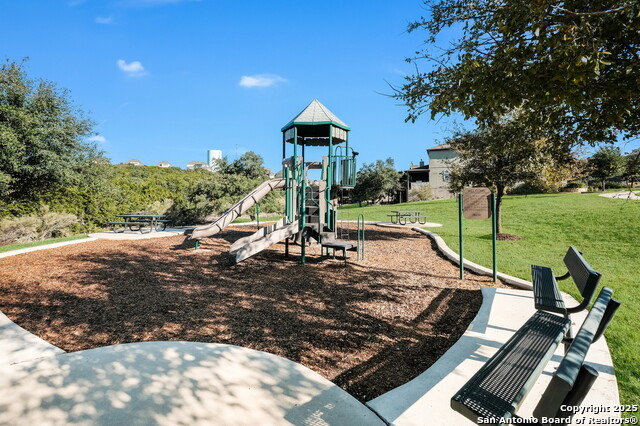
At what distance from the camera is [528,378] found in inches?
76.6

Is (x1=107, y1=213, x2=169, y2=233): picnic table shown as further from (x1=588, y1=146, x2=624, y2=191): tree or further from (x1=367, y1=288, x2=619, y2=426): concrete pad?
(x1=588, y1=146, x2=624, y2=191): tree

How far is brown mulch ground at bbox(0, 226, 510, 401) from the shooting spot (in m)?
3.79

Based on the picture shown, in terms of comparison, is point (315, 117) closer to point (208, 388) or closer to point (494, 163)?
point (494, 163)

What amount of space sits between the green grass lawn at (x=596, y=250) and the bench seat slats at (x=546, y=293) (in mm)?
761

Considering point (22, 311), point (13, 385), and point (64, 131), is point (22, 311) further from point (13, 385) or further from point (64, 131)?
point (64, 131)

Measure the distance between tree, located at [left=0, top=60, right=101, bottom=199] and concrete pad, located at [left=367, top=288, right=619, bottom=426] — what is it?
52.6 ft

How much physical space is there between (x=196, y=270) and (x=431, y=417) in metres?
6.59

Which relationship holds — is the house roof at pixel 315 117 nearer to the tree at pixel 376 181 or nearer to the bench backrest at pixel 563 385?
the bench backrest at pixel 563 385

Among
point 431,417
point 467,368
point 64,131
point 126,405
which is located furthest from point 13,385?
point 64,131

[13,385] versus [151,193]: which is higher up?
[151,193]

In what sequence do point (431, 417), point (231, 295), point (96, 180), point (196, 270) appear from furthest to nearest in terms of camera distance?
1. point (96, 180)
2. point (196, 270)
3. point (231, 295)
4. point (431, 417)

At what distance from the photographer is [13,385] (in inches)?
113

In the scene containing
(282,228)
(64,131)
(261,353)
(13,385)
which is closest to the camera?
(13,385)

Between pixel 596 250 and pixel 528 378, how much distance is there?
9.76 meters
